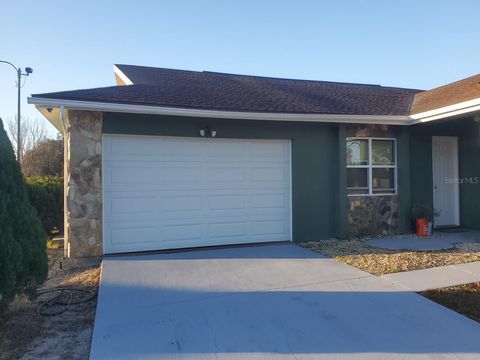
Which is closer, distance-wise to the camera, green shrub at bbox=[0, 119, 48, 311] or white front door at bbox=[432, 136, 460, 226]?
green shrub at bbox=[0, 119, 48, 311]

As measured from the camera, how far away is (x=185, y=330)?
3.80m

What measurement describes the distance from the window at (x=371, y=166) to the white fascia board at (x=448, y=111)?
90 centimetres

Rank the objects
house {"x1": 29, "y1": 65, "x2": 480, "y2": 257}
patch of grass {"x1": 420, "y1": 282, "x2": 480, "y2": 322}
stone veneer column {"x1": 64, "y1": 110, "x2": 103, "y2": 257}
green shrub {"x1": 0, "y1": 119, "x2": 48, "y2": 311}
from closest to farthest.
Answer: green shrub {"x1": 0, "y1": 119, "x2": 48, "y2": 311}
patch of grass {"x1": 420, "y1": 282, "x2": 480, "y2": 322}
stone veneer column {"x1": 64, "y1": 110, "x2": 103, "y2": 257}
house {"x1": 29, "y1": 65, "x2": 480, "y2": 257}

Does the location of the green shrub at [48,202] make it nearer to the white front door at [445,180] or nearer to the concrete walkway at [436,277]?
the concrete walkway at [436,277]

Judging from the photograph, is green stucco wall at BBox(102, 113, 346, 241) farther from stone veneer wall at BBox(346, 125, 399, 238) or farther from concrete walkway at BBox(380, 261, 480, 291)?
concrete walkway at BBox(380, 261, 480, 291)

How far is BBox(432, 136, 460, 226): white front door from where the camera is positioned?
987 centimetres

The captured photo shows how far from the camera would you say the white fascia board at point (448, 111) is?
712cm

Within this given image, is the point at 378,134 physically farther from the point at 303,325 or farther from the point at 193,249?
the point at 303,325

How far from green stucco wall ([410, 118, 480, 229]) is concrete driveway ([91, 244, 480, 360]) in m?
4.69

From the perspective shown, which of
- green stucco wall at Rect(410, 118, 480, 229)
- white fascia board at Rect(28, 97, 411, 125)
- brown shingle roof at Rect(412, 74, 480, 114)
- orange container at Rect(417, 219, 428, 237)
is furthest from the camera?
green stucco wall at Rect(410, 118, 480, 229)

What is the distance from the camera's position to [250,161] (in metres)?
8.04

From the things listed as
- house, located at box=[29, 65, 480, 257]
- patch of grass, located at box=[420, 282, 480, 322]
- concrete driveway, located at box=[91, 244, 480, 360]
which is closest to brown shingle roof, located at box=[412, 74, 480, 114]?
house, located at box=[29, 65, 480, 257]

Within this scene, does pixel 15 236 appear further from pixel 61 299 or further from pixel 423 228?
pixel 423 228

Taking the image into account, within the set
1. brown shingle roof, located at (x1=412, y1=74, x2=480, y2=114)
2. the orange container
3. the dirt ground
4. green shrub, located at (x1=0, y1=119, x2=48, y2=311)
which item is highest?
brown shingle roof, located at (x1=412, y1=74, x2=480, y2=114)
